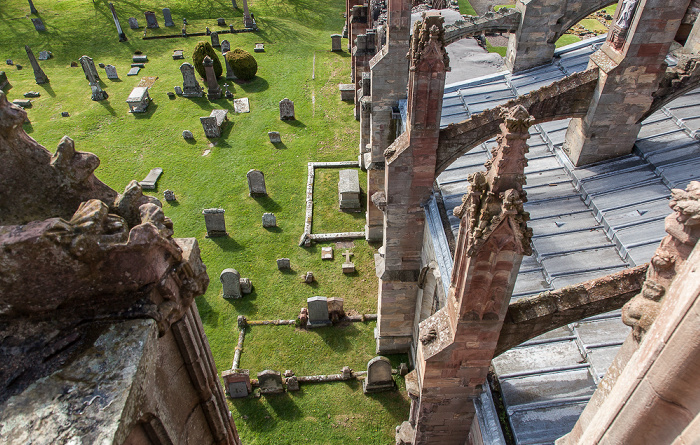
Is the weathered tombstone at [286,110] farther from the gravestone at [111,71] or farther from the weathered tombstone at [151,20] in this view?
the weathered tombstone at [151,20]

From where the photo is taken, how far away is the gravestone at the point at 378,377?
42.4 ft

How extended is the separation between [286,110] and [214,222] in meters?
9.78

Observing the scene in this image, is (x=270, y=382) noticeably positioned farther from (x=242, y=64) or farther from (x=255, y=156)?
(x=242, y=64)

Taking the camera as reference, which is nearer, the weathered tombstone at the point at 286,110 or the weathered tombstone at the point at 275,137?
the weathered tombstone at the point at 275,137

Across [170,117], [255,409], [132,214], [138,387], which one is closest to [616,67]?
[132,214]

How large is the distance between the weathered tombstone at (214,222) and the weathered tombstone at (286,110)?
369 inches

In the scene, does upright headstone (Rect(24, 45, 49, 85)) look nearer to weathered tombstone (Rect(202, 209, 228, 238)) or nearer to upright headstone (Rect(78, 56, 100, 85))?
upright headstone (Rect(78, 56, 100, 85))

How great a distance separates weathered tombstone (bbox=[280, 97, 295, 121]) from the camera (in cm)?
2564

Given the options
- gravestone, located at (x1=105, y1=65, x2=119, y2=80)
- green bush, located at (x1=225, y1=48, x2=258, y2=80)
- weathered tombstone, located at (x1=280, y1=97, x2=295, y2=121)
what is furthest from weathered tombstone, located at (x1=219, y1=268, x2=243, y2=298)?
gravestone, located at (x1=105, y1=65, x2=119, y2=80)

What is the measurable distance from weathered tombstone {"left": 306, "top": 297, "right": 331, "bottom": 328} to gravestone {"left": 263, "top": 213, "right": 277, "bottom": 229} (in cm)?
509

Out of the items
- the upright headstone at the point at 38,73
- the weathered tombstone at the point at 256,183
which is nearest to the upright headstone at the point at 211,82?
the weathered tombstone at the point at 256,183

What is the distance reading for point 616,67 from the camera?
9.80 m

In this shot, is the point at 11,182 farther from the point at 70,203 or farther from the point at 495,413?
the point at 495,413

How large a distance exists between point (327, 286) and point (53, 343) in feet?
44.8
